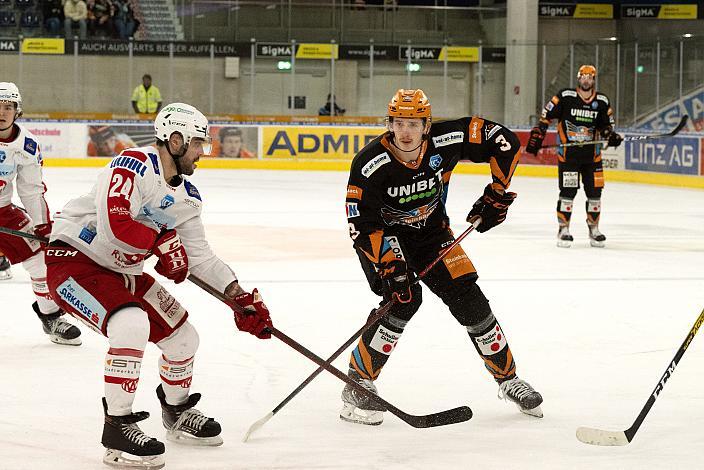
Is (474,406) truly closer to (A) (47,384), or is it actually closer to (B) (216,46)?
(A) (47,384)

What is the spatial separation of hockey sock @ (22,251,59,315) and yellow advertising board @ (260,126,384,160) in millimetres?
11907

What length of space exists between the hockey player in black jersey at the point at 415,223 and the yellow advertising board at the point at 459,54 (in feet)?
48.5

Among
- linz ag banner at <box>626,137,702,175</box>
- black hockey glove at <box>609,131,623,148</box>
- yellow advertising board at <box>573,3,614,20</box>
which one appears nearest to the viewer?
black hockey glove at <box>609,131,623,148</box>

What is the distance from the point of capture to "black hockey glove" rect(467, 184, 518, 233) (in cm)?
401

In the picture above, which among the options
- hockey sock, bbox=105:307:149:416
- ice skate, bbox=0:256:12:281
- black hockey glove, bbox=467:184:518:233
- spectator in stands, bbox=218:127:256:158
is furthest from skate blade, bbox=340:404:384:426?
spectator in stands, bbox=218:127:256:158

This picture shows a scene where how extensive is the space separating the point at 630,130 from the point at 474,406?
486 inches

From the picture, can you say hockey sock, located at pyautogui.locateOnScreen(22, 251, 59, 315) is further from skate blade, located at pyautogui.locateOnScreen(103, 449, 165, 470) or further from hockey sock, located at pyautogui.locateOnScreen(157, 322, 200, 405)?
skate blade, located at pyautogui.locateOnScreen(103, 449, 165, 470)

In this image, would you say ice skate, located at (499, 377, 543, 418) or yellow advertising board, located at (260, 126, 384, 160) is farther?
yellow advertising board, located at (260, 126, 384, 160)

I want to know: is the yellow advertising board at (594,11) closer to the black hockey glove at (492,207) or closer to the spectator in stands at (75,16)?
the spectator in stands at (75,16)

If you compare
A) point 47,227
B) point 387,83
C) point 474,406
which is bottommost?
point 474,406

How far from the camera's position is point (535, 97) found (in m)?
19.5

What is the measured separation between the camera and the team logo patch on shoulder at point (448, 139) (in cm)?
384

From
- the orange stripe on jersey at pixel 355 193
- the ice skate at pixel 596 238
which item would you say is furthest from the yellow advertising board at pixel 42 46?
the orange stripe on jersey at pixel 355 193

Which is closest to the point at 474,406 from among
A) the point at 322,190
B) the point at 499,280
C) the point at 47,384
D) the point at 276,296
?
the point at 47,384
